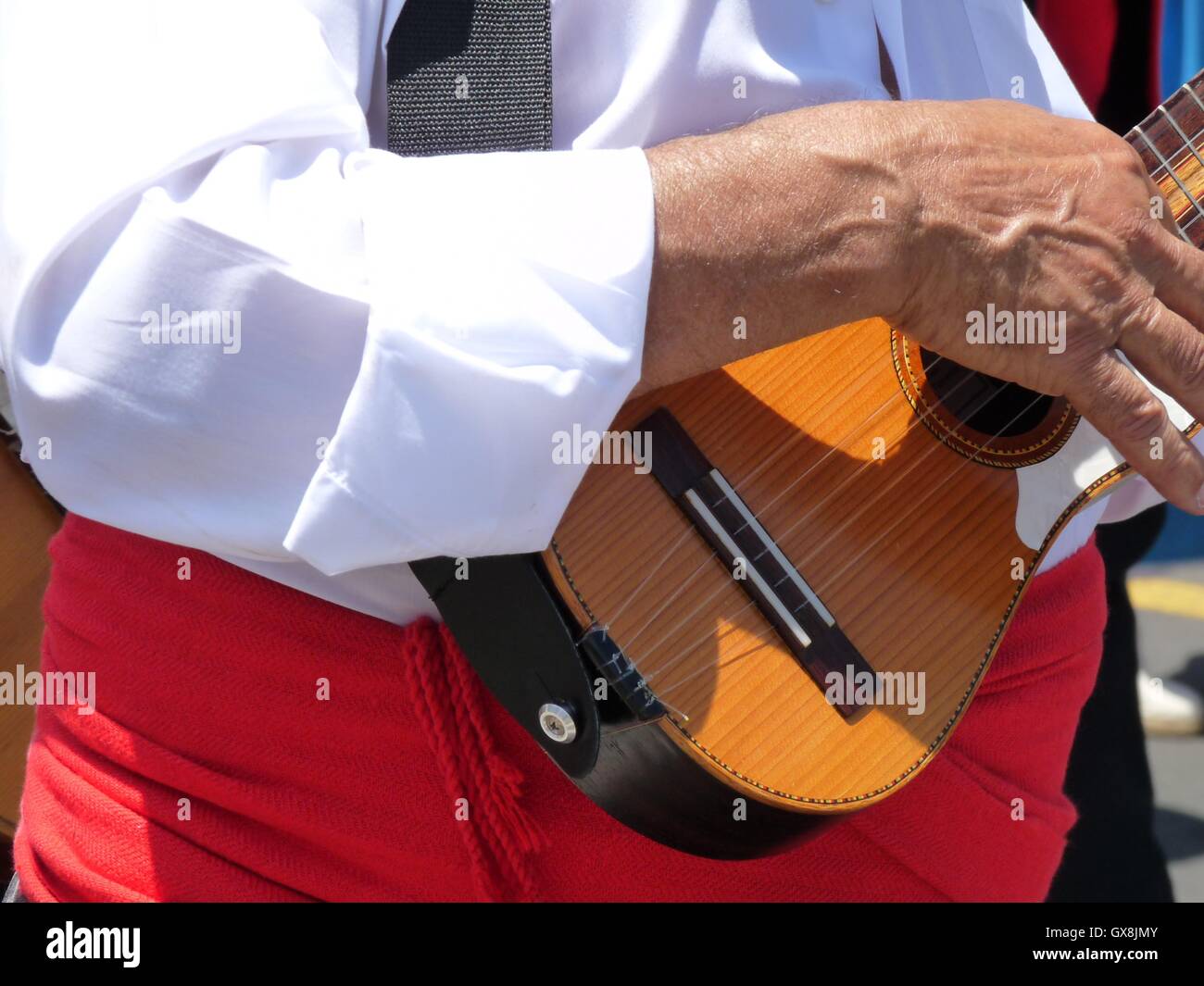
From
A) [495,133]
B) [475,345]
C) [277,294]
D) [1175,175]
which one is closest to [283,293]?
[277,294]

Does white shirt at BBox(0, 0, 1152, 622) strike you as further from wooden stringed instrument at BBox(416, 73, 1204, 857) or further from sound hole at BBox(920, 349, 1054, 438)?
sound hole at BBox(920, 349, 1054, 438)

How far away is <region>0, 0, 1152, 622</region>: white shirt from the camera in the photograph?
0.83m

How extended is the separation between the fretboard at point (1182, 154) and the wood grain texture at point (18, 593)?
159cm

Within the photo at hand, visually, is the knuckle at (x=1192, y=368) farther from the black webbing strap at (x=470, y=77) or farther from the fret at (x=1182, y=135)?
the black webbing strap at (x=470, y=77)

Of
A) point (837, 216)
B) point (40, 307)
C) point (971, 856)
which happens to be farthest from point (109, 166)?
point (971, 856)

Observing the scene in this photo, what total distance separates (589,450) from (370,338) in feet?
0.66

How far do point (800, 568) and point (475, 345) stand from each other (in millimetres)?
491

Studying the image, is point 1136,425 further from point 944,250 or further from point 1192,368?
point 944,250

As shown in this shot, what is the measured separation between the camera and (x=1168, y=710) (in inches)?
128

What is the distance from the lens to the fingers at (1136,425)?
44.6 inches

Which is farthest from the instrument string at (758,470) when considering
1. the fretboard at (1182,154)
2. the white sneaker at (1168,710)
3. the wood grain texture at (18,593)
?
the white sneaker at (1168,710)

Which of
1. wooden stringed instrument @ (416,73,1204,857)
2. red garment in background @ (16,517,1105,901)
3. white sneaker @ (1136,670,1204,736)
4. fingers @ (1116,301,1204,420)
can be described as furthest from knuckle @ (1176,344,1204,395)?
white sneaker @ (1136,670,1204,736)

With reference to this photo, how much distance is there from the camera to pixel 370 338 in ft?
2.74

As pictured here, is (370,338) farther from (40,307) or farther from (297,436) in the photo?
(40,307)
